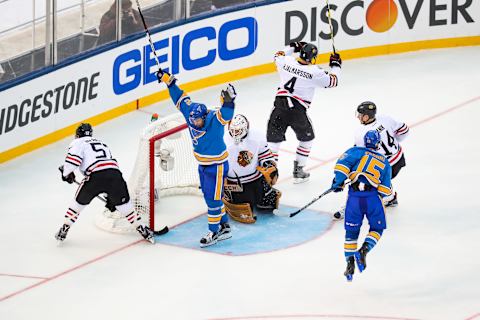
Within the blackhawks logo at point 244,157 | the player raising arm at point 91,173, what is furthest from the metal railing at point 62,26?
the blackhawks logo at point 244,157

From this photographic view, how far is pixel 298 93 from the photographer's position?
10.6m

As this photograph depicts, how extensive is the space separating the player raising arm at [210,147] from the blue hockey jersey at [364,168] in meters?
1.11

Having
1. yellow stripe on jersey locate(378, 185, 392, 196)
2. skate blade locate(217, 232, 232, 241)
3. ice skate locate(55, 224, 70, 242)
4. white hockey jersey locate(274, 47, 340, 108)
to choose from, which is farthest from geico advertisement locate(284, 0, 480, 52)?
yellow stripe on jersey locate(378, 185, 392, 196)

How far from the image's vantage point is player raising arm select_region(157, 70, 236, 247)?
927cm

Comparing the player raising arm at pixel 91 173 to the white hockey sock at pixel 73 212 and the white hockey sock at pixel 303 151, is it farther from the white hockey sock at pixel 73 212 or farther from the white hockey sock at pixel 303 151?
the white hockey sock at pixel 303 151

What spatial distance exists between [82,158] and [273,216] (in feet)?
5.59

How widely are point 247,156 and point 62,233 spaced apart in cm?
160

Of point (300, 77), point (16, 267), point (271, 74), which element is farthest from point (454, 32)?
point (16, 267)

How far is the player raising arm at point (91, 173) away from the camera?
9.45 m

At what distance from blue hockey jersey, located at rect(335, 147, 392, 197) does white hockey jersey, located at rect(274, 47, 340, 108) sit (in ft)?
6.57

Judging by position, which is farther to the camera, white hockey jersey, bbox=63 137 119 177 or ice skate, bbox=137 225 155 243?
ice skate, bbox=137 225 155 243

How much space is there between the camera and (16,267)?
9.33 meters

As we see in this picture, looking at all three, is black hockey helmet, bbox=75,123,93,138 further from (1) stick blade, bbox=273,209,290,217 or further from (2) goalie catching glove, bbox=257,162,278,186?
(1) stick blade, bbox=273,209,290,217

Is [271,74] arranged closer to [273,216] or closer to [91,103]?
[91,103]
